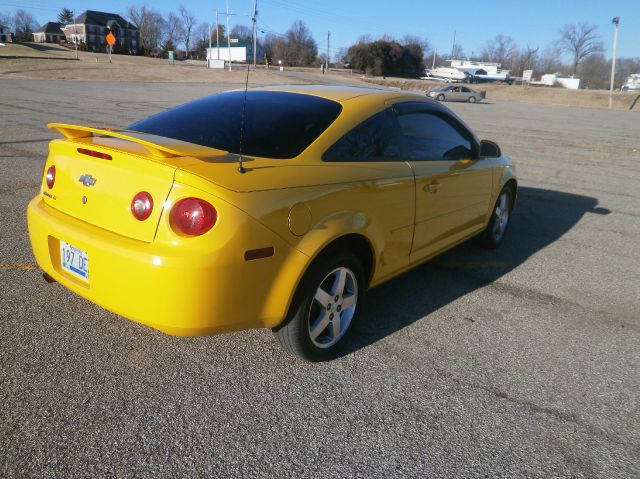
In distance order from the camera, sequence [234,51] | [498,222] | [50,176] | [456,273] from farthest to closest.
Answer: [234,51]
[498,222]
[456,273]
[50,176]

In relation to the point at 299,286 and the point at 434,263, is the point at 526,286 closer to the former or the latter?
the point at 434,263

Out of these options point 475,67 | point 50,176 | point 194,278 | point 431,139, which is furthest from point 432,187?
point 475,67

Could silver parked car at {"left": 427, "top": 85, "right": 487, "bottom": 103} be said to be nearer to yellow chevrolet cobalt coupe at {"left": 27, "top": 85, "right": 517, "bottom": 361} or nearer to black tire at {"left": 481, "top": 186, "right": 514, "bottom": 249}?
black tire at {"left": 481, "top": 186, "right": 514, "bottom": 249}

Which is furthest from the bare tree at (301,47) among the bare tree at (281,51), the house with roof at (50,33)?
the house with roof at (50,33)

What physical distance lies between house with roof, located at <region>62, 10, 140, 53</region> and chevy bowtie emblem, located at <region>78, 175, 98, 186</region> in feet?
393

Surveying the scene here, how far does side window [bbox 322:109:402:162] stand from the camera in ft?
9.66

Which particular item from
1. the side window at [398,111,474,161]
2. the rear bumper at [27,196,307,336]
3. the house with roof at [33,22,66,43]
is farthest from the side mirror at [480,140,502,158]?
the house with roof at [33,22,66,43]

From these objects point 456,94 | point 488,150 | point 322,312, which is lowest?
point 322,312

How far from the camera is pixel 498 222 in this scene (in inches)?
204

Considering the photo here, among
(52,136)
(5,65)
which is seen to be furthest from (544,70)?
(52,136)

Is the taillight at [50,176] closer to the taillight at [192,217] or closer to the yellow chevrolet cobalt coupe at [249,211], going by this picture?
the yellow chevrolet cobalt coupe at [249,211]

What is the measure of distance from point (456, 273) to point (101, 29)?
131077 millimetres

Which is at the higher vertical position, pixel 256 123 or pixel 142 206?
pixel 256 123

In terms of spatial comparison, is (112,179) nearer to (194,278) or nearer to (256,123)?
(194,278)
